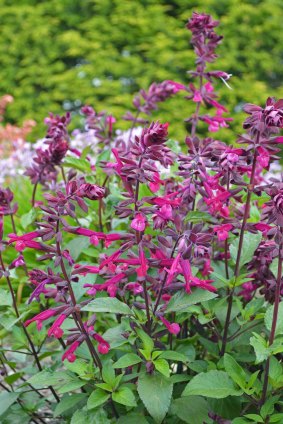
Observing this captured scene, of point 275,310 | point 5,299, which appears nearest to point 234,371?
point 275,310

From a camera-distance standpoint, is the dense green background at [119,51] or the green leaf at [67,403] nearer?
the green leaf at [67,403]

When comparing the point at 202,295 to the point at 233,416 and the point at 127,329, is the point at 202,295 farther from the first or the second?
the point at 233,416

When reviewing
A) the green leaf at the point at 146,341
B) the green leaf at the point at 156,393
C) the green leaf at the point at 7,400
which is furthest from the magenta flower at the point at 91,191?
the green leaf at the point at 7,400

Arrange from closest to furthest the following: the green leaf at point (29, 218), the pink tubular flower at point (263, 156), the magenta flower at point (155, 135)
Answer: the magenta flower at point (155, 135)
the pink tubular flower at point (263, 156)
the green leaf at point (29, 218)

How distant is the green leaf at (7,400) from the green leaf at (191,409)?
0.46 m

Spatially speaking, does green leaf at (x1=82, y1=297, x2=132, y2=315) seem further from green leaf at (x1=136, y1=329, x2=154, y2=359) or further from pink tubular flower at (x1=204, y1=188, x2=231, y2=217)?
pink tubular flower at (x1=204, y1=188, x2=231, y2=217)

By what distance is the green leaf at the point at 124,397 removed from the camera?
5.07 ft

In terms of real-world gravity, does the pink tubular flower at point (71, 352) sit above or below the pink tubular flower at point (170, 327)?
below

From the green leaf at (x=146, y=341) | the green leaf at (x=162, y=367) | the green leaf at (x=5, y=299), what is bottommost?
the green leaf at (x=5, y=299)

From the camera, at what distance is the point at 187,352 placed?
182 cm

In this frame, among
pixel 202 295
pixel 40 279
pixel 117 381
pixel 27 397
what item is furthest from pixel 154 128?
pixel 27 397

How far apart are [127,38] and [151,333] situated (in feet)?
22.5

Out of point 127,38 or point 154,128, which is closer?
point 154,128

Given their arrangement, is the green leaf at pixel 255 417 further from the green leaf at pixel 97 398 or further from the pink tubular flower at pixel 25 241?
the pink tubular flower at pixel 25 241
